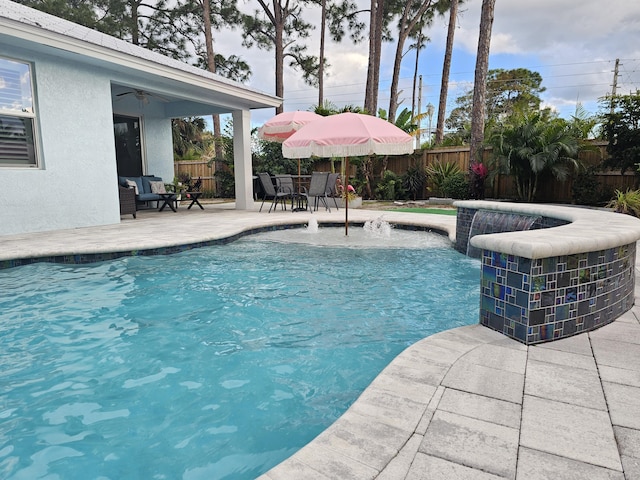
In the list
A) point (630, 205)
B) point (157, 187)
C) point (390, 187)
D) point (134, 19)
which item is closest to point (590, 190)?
point (630, 205)

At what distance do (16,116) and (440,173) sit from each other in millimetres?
11530

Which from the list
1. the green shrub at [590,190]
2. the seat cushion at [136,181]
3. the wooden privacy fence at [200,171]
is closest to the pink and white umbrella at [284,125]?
the seat cushion at [136,181]

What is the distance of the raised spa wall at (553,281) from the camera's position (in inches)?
102

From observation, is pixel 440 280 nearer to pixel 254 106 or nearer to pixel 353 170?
pixel 254 106

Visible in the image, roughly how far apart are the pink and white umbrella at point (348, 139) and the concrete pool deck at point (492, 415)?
4399mm

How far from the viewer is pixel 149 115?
12.5 metres

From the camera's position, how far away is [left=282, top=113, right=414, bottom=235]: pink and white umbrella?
21.9 feet

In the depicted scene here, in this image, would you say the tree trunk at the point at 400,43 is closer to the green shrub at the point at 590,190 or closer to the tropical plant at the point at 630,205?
the green shrub at the point at 590,190

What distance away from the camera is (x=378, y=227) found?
8.68m

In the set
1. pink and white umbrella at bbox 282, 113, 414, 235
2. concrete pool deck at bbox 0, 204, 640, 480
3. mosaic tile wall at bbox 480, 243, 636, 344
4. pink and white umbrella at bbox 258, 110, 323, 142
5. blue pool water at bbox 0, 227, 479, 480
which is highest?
pink and white umbrella at bbox 258, 110, 323, 142

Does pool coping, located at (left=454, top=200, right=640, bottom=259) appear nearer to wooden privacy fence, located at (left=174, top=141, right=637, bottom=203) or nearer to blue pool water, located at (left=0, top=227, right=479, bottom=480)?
blue pool water, located at (left=0, top=227, right=479, bottom=480)

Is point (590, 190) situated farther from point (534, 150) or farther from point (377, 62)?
point (377, 62)

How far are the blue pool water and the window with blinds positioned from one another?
305cm

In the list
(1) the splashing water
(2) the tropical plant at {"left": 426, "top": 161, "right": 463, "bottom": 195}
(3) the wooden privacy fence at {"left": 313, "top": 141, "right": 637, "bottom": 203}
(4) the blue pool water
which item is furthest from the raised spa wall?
(2) the tropical plant at {"left": 426, "top": 161, "right": 463, "bottom": 195}
